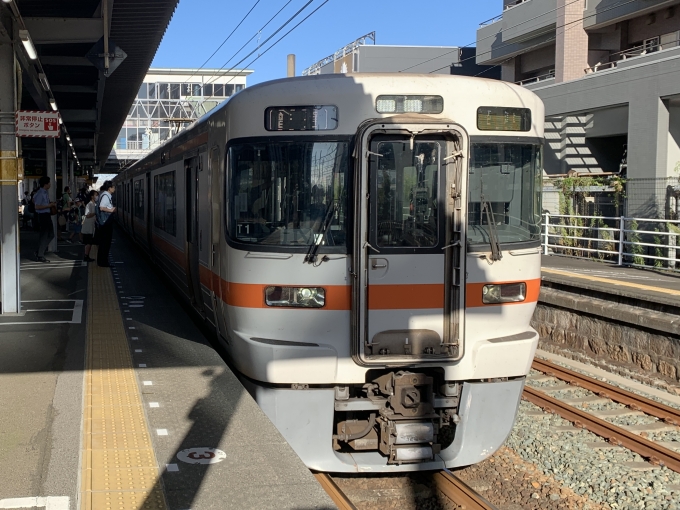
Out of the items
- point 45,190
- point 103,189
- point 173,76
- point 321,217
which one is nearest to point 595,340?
point 321,217

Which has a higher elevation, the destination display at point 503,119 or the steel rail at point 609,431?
the destination display at point 503,119

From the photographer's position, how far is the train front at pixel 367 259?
221 inches

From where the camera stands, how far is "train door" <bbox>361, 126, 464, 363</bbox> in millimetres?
5625

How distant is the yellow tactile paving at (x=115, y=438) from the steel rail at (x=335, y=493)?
1.20m

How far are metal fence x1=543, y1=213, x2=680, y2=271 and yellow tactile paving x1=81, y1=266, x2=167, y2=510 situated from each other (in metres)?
10.1

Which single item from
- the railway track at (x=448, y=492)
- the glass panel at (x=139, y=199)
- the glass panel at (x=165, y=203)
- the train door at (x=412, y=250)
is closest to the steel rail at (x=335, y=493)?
the railway track at (x=448, y=492)

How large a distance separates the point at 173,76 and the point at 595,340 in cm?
5211

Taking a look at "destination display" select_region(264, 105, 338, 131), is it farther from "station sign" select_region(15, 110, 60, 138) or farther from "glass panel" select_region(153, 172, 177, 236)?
"station sign" select_region(15, 110, 60, 138)

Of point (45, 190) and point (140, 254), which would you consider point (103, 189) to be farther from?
point (140, 254)

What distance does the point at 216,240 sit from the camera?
6.39m

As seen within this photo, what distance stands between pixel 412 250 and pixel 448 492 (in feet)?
5.53

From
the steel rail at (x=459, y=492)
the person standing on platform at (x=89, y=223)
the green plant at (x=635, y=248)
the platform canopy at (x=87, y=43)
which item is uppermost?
the platform canopy at (x=87, y=43)

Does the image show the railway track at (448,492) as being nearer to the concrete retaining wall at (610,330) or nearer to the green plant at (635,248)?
the concrete retaining wall at (610,330)

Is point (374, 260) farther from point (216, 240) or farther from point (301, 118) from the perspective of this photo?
point (216, 240)
